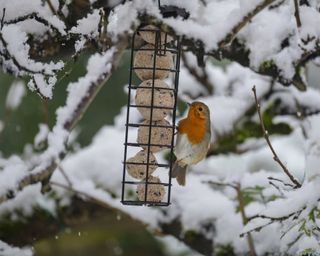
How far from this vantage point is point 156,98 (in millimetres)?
3260

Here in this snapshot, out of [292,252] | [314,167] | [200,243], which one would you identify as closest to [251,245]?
[292,252]

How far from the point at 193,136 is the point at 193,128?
0.13ft

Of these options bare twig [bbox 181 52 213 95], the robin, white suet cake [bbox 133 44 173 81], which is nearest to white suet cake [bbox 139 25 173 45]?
white suet cake [bbox 133 44 173 81]

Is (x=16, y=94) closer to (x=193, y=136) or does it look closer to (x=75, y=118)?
(x=193, y=136)

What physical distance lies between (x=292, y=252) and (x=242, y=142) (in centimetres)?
124

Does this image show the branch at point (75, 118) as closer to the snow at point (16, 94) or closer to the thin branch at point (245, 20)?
the thin branch at point (245, 20)

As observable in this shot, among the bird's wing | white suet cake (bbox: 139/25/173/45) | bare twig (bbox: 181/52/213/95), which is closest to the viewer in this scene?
white suet cake (bbox: 139/25/173/45)

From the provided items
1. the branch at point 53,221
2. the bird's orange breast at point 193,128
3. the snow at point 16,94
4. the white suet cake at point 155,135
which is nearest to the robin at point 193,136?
the bird's orange breast at point 193,128

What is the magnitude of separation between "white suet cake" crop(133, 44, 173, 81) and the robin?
1.10ft

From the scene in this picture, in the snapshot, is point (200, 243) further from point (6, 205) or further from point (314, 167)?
point (314, 167)

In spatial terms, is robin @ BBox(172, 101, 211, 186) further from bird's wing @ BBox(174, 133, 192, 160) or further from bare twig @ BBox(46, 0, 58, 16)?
bare twig @ BBox(46, 0, 58, 16)

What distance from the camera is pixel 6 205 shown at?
4516mm

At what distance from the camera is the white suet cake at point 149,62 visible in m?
3.28

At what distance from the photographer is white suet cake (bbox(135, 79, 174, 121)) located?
3258mm
